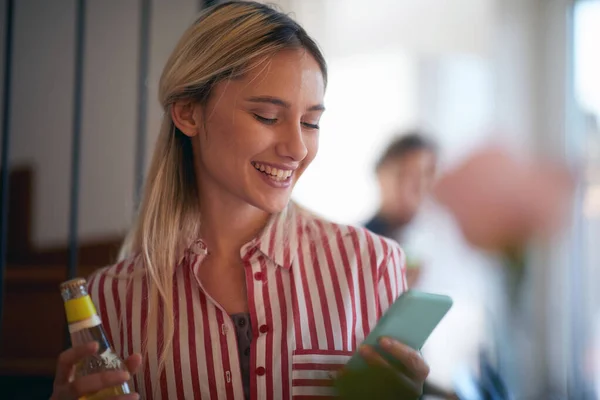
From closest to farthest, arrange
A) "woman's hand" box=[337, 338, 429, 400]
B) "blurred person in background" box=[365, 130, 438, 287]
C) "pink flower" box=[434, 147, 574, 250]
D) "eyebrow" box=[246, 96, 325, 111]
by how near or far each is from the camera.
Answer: "pink flower" box=[434, 147, 574, 250]
"woman's hand" box=[337, 338, 429, 400]
"eyebrow" box=[246, 96, 325, 111]
"blurred person in background" box=[365, 130, 438, 287]

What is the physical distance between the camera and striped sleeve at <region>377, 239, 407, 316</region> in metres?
0.96

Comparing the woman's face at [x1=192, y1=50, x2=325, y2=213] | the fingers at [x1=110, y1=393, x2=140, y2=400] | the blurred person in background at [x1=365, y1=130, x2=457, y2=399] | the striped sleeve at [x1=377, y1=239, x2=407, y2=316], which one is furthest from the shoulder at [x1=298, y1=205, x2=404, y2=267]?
the blurred person in background at [x1=365, y1=130, x2=457, y2=399]

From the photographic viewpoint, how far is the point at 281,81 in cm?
90

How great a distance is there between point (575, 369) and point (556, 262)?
1973mm

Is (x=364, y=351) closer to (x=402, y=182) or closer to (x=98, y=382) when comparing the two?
(x=98, y=382)

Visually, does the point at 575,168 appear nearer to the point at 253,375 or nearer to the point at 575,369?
the point at 253,375

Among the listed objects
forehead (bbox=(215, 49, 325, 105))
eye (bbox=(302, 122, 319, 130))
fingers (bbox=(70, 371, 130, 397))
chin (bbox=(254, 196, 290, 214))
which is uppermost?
forehead (bbox=(215, 49, 325, 105))

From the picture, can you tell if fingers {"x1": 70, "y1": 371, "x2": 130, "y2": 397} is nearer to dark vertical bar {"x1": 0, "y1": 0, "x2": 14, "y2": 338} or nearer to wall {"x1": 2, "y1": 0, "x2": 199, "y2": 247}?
dark vertical bar {"x1": 0, "y1": 0, "x2": 14, "y2": 338}

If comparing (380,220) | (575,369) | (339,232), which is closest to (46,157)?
(380,220)

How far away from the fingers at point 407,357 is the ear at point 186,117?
47 cm

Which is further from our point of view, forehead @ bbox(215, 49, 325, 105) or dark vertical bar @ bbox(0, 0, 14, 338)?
dark vertical bar @ bbox(0, 0, 14, 338)

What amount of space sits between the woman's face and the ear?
0.19 ft

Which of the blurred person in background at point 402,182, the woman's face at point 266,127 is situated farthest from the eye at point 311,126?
the blurred person in background at point 402,182

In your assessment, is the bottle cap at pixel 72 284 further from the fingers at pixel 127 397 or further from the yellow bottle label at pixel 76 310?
the fingers at pixel 127 397
